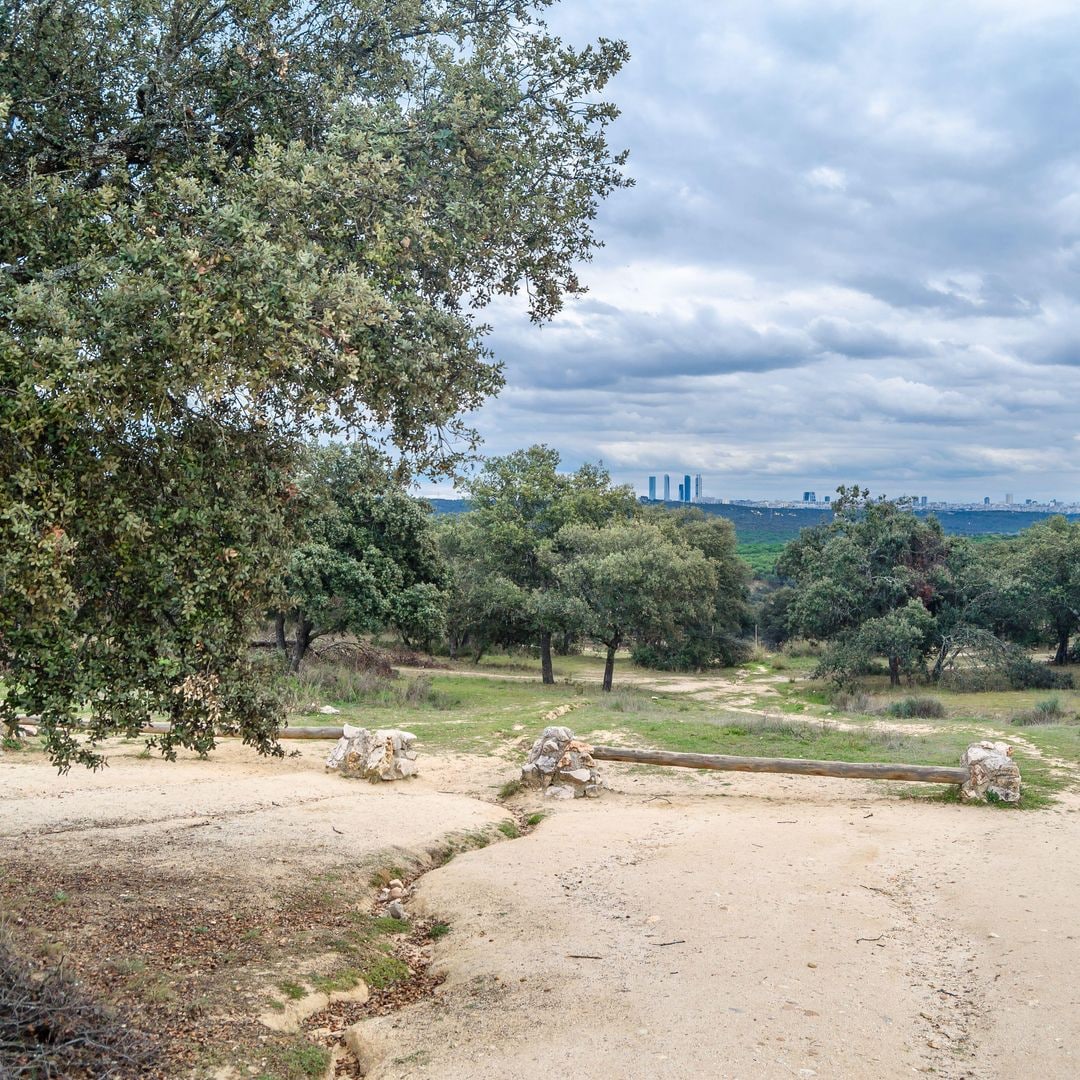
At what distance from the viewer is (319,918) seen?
855 centimetres

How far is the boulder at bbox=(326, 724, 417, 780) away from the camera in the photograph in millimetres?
14305

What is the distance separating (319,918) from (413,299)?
582 centimetres

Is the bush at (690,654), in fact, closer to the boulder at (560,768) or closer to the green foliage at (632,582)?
the green foliage at (632,582)

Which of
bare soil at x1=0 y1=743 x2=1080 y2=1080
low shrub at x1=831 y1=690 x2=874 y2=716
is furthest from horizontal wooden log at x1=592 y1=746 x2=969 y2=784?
low shrub at x1=831 y1=690 x2=874 y2=716

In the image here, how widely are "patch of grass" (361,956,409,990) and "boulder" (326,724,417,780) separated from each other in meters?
6.41

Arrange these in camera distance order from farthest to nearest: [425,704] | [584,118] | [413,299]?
[425,704], [584,118], [413,299]

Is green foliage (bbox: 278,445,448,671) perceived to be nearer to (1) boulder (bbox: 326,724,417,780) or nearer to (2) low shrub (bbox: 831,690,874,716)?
(1) boulder (bbox: 326,724,417,780)

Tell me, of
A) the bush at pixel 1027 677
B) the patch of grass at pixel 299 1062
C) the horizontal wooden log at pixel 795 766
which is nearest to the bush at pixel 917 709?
the bush at pixel 1027 677

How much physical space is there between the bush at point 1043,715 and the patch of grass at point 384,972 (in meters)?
20.2

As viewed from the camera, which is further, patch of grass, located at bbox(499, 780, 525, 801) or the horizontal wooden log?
patch of grass, located at bbox(499, 780, 525, 801)

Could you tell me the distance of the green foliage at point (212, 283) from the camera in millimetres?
5441

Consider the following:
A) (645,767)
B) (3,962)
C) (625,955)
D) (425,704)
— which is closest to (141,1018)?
(3,962)

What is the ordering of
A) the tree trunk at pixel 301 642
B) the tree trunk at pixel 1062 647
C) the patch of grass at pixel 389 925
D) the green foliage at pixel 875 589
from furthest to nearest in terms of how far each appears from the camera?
the tree trunk at pixel 1062 647 < the green foliage at pixel 875 589 < the tree trunk at pixel 301 642 < the patch of grass at pixel 389 925

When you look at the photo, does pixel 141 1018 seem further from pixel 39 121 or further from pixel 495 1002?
pixel 39 121
